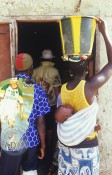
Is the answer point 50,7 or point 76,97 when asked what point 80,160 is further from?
point 50,7

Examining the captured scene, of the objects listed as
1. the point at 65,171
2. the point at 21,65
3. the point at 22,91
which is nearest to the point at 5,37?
the point at 21,65

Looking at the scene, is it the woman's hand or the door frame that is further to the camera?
the door frame

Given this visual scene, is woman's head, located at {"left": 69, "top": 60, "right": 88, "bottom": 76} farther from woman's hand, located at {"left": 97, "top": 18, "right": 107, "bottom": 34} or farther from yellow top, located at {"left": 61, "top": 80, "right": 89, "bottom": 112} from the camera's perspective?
woman's hand, located at {"left": 97, "top": 18, "right": 107, "bottom": 34}

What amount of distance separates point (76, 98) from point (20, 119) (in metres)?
0.80

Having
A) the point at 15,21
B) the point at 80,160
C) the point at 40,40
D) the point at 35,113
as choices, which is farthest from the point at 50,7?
the point at 40,40

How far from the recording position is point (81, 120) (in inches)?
146

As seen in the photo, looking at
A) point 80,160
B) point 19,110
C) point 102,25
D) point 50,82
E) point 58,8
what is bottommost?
point 80,160

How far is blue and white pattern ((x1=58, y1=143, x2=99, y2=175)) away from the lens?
3793mm

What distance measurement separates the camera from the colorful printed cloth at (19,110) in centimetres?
409

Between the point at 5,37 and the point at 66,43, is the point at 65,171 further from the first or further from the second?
the point at 5,37

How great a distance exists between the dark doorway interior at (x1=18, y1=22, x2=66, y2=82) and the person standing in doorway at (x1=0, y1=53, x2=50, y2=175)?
348 cm

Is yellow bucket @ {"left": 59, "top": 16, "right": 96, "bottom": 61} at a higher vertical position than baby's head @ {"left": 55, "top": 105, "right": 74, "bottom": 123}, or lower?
higher

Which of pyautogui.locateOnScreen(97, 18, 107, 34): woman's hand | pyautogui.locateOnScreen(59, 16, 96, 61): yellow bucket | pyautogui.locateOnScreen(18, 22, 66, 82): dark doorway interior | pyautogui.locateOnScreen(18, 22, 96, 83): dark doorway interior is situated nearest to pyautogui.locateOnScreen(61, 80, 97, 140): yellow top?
pyautogui.locateOnScreen(59, 16, 96, 61): yellow bucket

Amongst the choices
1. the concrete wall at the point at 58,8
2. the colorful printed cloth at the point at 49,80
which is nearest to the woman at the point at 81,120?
the concrete wall at the point at 58,8
